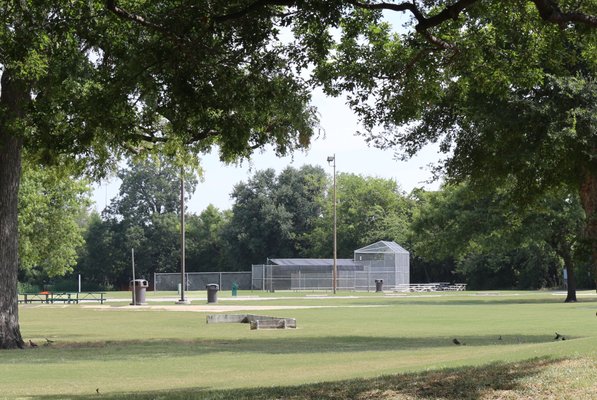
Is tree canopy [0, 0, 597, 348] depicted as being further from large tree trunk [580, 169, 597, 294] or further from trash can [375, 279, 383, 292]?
trash can [375, 279, 383, 292]

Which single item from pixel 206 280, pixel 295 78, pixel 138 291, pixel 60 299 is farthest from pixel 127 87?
pixel 206 280

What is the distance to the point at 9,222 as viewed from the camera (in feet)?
77.4

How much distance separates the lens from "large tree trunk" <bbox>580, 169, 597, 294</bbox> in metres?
17.7

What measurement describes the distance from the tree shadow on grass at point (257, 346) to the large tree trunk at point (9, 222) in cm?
112

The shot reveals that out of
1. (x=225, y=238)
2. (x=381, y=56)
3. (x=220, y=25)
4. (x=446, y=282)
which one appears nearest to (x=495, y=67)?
→ (x=381, y=56)

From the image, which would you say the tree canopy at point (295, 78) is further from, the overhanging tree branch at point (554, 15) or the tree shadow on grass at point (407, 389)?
the tree shadow on grass at point (407, 389)

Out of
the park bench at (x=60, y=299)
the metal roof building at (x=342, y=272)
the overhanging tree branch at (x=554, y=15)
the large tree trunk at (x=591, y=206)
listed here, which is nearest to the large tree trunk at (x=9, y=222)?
the large tree trunk at (x=591, y=206)

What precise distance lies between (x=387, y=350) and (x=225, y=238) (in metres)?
84.9

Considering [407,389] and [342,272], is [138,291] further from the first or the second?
[407,389]

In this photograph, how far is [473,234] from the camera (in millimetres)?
48594

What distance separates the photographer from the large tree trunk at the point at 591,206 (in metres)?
17.7

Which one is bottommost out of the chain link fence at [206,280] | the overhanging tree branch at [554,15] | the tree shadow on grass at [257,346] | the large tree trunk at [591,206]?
the tree shadow on grass at [257,346]

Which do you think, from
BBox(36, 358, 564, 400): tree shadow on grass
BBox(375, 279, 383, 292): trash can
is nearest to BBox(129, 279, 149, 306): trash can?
BBox(375, 279, 383, 292): trash can

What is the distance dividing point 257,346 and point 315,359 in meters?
3.78
